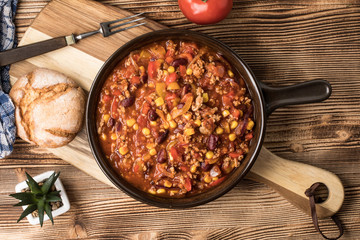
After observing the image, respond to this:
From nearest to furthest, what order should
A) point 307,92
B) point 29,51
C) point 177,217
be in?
point 307,92
point 29,51
point 177,217

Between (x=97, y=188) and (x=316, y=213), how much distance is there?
268 cm

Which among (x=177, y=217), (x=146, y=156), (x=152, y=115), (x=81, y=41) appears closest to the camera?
(x=152, y=115)

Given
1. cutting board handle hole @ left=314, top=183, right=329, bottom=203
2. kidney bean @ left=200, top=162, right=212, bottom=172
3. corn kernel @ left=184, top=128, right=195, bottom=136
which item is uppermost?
corn kernel @ left=184, top=128, right=195, bottom=136

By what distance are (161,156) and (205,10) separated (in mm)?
1644

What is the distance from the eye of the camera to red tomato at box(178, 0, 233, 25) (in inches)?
Result: 139

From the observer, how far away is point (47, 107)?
11.5 ft

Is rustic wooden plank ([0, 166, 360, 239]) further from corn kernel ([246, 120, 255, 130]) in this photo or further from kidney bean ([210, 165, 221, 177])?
corn kernel ([246, 120, 255, 130])

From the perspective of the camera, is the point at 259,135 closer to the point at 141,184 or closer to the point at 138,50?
the point at 141,184

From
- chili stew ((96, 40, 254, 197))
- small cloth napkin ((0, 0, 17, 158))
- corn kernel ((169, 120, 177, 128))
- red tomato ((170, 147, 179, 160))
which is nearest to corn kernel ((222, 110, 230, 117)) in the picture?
chili stew ((96, 40, 254, 197))

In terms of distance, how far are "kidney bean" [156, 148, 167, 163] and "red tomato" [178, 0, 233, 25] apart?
1.51 metres

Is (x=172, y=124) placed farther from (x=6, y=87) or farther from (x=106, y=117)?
(x=6, y=87)

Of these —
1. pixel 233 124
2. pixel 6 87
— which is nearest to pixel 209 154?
pixel 233 124

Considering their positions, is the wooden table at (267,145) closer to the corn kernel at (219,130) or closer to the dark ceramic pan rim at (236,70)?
the dark ceramic pan rim at (236,70)

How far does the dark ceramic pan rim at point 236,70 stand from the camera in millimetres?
3238
